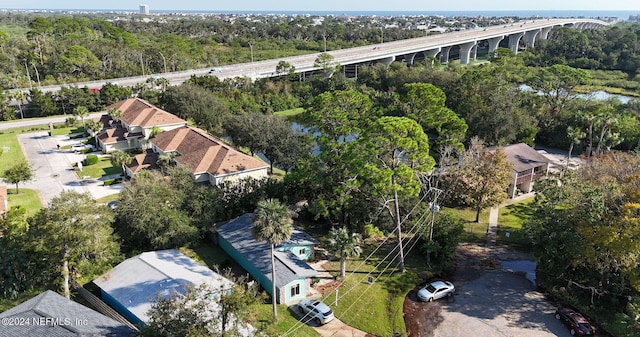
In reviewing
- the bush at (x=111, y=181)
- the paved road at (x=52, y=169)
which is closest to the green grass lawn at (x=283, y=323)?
the paved road at (x=52, y=169)

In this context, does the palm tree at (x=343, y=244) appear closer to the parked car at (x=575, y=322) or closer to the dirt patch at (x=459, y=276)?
the dirt patch at (x=459, y=276)

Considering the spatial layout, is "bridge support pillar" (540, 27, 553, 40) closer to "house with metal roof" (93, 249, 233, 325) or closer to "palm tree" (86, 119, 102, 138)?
"palm tree" (86, 119, 102, 138)

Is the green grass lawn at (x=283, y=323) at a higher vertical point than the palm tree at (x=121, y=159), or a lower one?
lower

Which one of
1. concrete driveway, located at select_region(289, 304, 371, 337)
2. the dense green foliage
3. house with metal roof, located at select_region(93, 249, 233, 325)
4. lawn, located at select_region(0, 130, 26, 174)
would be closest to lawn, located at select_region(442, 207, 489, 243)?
the dense green foliage

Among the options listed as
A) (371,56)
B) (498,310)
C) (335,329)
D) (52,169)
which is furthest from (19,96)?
(498,310)

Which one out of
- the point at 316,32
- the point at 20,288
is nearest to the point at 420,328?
the point at 20,288

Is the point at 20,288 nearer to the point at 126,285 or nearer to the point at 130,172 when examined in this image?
the point at 126,285
